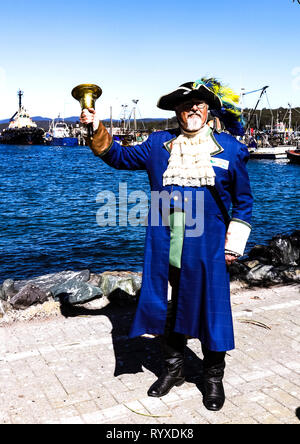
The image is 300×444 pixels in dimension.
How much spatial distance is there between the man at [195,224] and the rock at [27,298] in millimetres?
2743

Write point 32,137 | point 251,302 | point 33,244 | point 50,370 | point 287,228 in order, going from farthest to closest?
1. point 32,137
2. point 287,228
3. point 33,244
4. point 251,302
5. point 50,370

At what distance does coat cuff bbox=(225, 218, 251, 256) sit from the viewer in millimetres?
3760

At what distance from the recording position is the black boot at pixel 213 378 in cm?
376

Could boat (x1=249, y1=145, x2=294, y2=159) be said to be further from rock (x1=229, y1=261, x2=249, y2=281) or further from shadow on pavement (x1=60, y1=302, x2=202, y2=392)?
shadow on pavement (x1=60, y1=302, x2=202, y2=392)

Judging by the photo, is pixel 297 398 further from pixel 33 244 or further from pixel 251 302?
pixel 33 244

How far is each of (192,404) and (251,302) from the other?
8.32 feet

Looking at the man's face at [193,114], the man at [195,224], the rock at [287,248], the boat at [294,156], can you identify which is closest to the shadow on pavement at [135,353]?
the man at [195,224]

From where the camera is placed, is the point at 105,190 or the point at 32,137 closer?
the point at 105,190

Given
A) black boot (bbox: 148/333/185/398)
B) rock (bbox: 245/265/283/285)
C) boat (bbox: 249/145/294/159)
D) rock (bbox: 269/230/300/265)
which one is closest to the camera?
black boot (bbox: 148/333/185/398)

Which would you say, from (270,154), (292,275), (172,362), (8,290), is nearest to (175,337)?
(172,362)

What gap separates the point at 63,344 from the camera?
4887 millimetres

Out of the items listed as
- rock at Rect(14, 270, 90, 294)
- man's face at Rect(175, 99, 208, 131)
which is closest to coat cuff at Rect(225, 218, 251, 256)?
man's face at Rect(175, 99, 208, 131)

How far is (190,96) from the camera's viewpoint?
3.67 meters
